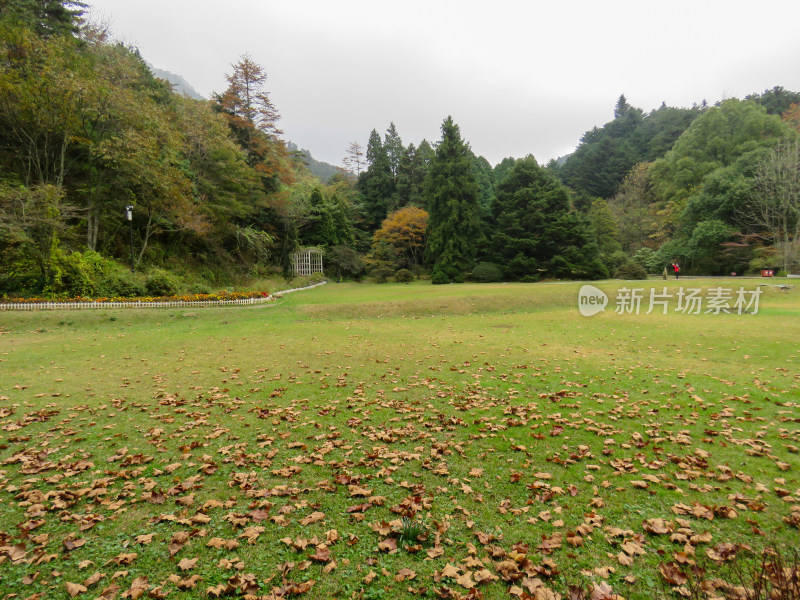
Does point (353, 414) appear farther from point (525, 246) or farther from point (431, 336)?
point (525, 246)

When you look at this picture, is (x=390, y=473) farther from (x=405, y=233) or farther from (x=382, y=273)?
(x=405, y=233)

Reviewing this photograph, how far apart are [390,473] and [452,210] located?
30790 mm

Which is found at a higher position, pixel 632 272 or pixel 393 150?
pixel 393 150

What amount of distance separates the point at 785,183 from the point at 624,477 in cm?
3408

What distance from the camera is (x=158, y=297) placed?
15.1m

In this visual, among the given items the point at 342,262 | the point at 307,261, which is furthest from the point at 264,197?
the point at 342,262

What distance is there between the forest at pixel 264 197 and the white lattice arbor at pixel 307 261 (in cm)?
107

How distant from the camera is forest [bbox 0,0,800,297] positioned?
15.1m

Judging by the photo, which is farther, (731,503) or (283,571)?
(731,503)

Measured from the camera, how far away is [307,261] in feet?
103

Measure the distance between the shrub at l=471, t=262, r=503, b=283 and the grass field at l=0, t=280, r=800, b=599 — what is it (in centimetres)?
2360

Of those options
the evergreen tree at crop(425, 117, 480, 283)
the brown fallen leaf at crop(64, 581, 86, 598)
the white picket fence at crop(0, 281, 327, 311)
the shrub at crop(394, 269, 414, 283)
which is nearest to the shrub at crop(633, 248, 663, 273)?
the evergreen tree at crop(425, 117, 480, 283)


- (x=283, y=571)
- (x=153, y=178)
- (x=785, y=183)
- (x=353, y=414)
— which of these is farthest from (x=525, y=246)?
(x=283, y=571)

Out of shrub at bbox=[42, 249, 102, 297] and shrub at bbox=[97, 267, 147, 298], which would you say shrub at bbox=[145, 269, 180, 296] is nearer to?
shrub at bbox=[97, 267, 147, 298]
